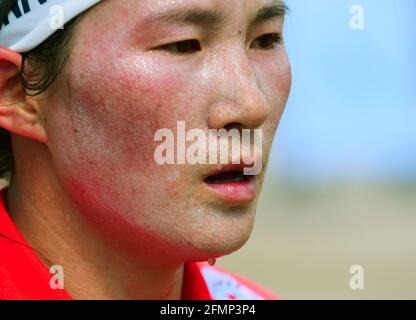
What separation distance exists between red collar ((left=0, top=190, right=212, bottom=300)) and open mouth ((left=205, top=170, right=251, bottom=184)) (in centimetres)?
54

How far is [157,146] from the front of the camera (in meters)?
2.58

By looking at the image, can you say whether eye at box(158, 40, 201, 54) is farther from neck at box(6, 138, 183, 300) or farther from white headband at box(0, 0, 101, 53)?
neck at box(6, 138, 183, 300)

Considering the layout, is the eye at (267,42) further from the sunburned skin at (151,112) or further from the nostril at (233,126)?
the nostril at (233,126)

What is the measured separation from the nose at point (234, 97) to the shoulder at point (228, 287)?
0.97 meters

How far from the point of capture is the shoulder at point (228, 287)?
3.44m

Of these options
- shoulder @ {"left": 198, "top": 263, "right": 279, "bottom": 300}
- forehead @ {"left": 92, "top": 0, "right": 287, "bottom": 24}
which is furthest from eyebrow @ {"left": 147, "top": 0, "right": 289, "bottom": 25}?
shoulder @ {"left": 198, "top": 263, "right": 279, "bottom": 300}

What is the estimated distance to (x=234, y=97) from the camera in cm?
256

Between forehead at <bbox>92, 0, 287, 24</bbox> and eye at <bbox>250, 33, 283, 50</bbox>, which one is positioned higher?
eye at <bbox>250, 33, 283, 50</bbox>

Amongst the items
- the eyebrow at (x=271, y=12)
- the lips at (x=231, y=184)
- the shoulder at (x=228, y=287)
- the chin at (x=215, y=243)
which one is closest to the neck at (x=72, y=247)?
the chin at (x=215, y=243)

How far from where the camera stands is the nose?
100 inches

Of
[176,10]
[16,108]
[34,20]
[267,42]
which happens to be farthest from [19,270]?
[267,42]

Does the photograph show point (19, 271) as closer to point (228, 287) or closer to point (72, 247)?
point (72, 247)

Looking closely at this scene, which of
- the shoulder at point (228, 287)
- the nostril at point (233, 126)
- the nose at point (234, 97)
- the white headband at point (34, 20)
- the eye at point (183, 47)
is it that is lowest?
the shoulder at point (228, 287)

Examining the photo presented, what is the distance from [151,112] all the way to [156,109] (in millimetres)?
16
